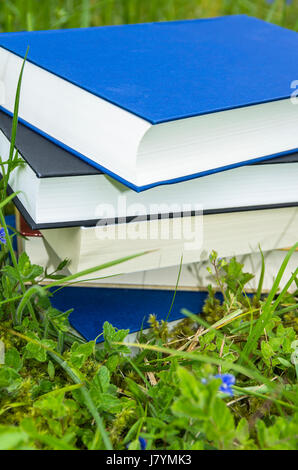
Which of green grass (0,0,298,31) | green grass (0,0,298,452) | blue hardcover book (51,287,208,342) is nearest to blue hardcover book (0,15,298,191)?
green grass (0,0,298,452)

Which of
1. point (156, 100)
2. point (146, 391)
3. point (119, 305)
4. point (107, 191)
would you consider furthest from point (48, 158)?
point (146, 391)

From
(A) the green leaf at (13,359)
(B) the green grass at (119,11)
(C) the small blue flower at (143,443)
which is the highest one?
(B) the green grass at (119,11)

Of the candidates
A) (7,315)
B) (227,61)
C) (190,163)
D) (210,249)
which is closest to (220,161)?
(190,163)

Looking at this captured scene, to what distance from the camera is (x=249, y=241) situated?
1.19m

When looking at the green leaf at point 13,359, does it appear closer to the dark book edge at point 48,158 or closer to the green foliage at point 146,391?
the green foliage at point 146,391

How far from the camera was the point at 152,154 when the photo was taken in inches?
37.9

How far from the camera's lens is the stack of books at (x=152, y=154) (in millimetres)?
982

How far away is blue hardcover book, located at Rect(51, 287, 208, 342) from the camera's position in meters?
1.12

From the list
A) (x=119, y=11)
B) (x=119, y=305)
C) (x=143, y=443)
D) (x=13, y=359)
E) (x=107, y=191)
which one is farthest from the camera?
(x=119, y=11)

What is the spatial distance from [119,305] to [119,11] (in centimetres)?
198

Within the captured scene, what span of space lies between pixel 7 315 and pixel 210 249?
0.45m
